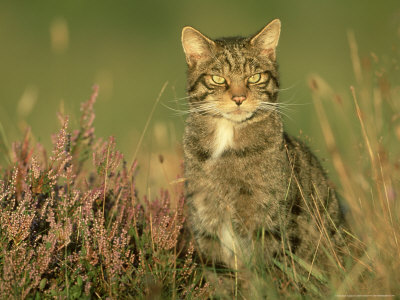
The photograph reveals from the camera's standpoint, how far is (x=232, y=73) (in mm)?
4285

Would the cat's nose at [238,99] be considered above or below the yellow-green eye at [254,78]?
below

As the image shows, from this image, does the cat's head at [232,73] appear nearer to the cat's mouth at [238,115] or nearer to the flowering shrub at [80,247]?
the cat's mouth at [238,115]

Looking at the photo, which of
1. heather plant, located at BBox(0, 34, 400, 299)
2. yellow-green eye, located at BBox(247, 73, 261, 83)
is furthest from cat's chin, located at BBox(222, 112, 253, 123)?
heather plant, located at BBox(0, 34, 400, 299)

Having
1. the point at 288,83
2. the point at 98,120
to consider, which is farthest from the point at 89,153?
the point at 288,83

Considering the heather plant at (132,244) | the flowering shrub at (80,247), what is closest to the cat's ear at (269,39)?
the heather plant at (132,244)

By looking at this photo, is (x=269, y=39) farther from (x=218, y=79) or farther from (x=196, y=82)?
(x=196, y=82)

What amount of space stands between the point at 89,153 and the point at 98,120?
5.22 meters

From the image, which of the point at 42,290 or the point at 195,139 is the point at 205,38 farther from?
the point at 42,290

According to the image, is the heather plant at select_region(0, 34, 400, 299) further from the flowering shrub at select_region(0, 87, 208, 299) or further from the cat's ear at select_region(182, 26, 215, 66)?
the cat's ear at select_region(182, 26, 215, 66)

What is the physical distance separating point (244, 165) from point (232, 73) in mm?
693

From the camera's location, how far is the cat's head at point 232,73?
4.10m

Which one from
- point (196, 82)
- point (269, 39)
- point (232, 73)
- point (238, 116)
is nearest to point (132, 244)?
Answer: point (238, 116)

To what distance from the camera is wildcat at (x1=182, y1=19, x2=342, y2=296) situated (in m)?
3.98

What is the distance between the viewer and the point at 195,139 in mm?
4281
